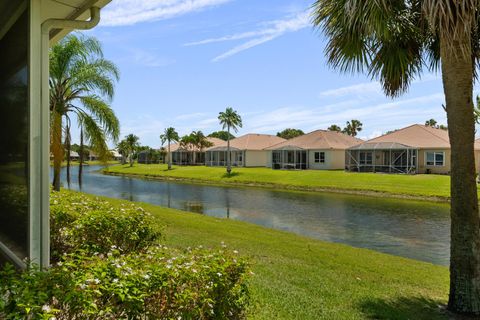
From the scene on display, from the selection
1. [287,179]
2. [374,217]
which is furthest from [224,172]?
[374,217]

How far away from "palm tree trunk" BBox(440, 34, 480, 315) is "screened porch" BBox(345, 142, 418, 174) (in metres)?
34.4

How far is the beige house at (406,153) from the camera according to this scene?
3806 cm

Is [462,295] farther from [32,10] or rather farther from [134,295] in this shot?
[32,10]

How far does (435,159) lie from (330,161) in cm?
1179

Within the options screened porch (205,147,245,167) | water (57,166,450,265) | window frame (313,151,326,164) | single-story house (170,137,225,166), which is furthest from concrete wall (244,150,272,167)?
water (57,166,450,265)

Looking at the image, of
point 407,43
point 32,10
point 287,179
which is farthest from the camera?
point 287,179

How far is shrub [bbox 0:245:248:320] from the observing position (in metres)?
2.49

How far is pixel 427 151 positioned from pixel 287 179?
47.0 feet

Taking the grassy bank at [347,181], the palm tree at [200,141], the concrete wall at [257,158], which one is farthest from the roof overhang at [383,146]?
the palm tree at [200,141]

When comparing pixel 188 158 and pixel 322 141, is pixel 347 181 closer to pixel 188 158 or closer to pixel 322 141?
pixel 322 141

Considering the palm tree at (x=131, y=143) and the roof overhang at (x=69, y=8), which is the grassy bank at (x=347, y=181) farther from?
the palm tree at (x=131, y=143)

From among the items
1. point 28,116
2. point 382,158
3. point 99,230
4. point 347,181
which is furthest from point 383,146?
point 28,116

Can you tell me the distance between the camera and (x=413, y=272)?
344 inches

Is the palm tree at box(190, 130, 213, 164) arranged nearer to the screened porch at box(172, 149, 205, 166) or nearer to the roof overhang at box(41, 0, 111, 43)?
the screened porch at box(172, 149, 205, 166)
